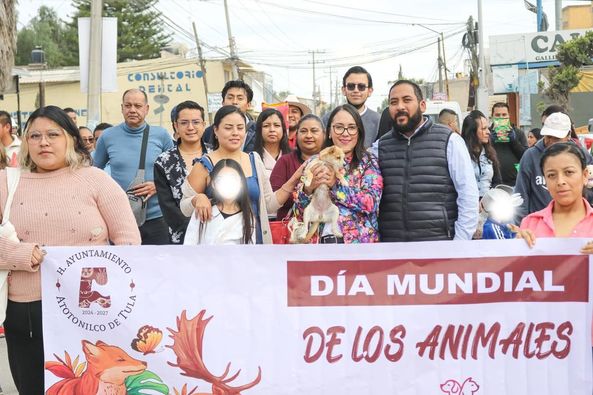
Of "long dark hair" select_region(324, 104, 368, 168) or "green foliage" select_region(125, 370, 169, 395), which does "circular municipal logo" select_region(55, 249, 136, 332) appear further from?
"long dark hair" select_region(324, 104, 368, 168)

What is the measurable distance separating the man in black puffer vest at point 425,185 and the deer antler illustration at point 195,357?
56.9 inches

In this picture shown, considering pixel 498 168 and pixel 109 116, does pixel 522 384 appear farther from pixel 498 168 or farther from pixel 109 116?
pixel 109 116

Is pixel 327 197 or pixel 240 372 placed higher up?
pixel 327 197

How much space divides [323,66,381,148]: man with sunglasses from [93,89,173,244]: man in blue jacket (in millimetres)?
1473

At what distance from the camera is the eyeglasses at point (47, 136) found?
169 inches

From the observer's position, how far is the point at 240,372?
4.34m

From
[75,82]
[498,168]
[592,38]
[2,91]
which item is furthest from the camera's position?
[75,82]

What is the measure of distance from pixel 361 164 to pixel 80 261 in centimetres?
183

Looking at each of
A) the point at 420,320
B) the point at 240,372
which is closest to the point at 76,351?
the point at 240,372

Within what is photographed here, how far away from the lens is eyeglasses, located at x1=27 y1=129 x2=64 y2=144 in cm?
429

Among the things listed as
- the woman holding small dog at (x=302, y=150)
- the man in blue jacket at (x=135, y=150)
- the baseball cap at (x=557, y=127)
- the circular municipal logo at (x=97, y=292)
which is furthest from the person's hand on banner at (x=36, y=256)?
the baseball cap at (x=557, y=127)

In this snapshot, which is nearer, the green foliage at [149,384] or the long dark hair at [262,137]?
the green foliage at [149,384]

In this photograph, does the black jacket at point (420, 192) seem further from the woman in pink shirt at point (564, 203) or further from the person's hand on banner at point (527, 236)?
the person's hand on banner at point (527, 236)

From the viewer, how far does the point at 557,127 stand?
7031mm
